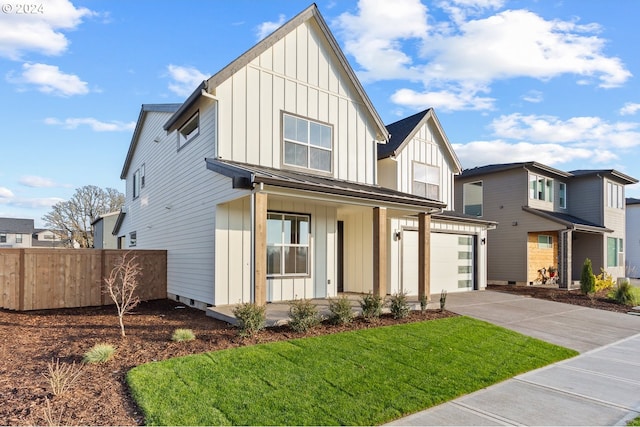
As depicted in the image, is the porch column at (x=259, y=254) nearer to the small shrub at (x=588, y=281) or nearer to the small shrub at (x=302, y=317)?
the small shrub at (x=302, y=317)

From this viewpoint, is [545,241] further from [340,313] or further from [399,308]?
[340,313]

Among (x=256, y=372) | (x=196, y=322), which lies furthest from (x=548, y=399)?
(x=196, y=322)

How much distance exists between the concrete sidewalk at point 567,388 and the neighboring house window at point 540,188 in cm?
1140

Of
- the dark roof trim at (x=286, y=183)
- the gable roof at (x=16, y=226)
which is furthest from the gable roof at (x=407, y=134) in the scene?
the gable roof at (x=16, y=226)

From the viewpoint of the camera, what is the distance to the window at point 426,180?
1571 cm

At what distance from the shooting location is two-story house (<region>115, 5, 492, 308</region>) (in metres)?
9.64

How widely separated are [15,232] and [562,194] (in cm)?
6725

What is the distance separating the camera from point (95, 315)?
9.77m

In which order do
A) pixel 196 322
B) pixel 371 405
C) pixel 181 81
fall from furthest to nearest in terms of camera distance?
pixel 181 81 < pixel 196 322 < pixel 371 405

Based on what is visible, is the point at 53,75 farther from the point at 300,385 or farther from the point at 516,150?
the point at 516,150

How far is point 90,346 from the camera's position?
6.32m

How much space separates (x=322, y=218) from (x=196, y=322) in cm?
499

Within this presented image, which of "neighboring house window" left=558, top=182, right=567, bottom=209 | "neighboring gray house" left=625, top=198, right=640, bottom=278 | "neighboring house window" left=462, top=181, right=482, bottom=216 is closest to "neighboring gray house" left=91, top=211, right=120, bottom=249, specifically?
"neighboring house window" left=462, top=181, right=482, bottom=216

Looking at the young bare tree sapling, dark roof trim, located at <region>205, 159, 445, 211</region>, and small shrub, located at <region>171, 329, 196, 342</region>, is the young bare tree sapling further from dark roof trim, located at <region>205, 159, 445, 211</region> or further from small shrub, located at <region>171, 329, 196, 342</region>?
dark roof trim, located at <region>205, 159, 445, 211</region>
